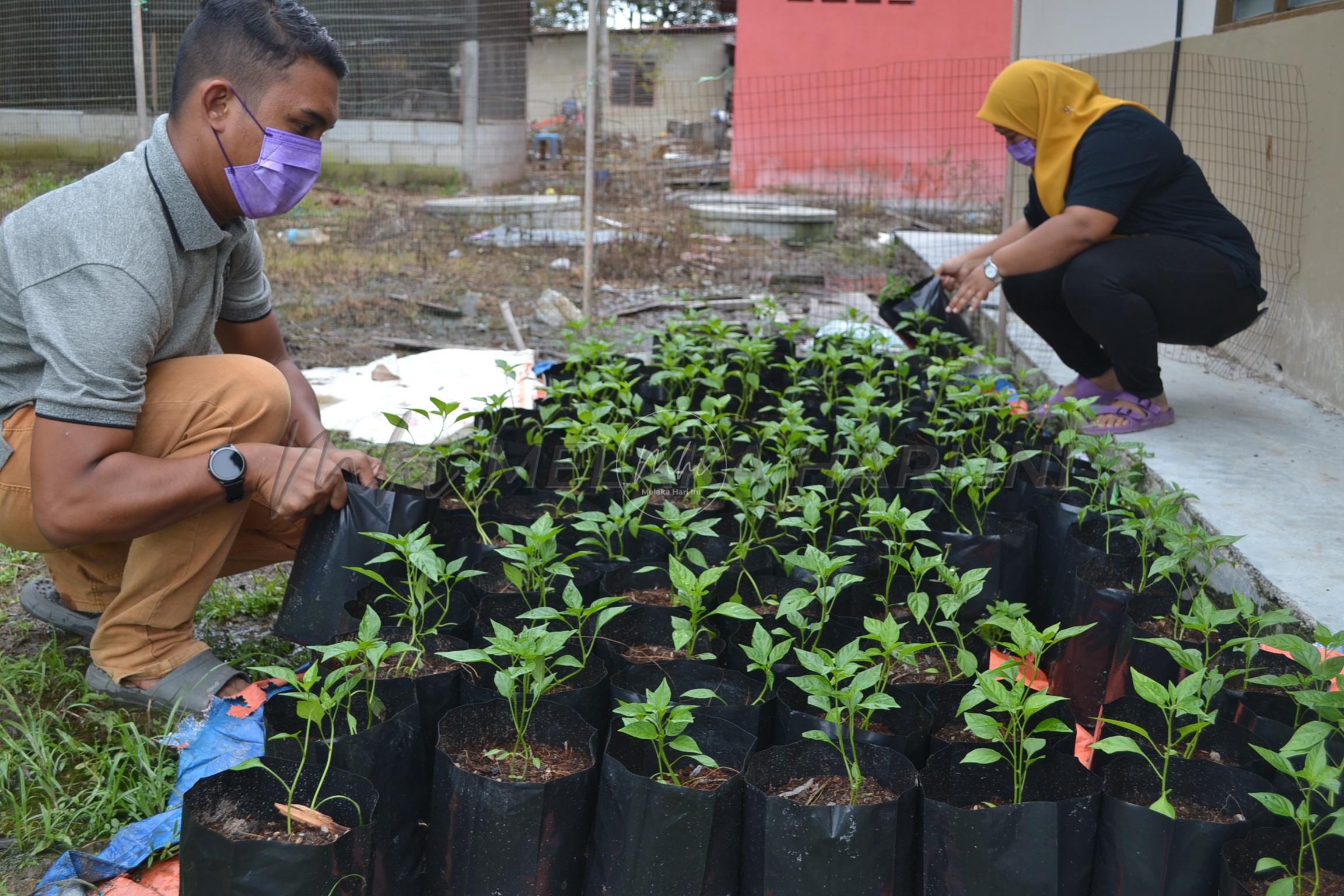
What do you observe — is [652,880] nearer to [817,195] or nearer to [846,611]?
[846,611]

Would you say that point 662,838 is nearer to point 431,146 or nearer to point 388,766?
point 388,766

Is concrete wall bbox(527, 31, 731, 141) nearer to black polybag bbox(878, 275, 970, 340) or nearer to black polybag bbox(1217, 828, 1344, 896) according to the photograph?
black polybag bbox(878, 275, 970, 340)

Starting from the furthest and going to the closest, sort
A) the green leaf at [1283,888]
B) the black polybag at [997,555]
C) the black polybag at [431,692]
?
the black polybag at [997,555] < the black polybag at [431,692] < the green leaf at [1283,888]

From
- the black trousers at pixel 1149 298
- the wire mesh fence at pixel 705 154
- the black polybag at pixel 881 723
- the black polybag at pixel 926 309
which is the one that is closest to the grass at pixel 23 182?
the wire mesh fence at pixel 705 154

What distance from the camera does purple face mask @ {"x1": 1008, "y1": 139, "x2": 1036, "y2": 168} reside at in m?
3.52

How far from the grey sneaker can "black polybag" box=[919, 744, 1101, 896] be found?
5.75 feet

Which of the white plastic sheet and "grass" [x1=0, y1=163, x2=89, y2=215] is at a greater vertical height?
"grass" [x1=0, y1=163, x2=89, y2=215]

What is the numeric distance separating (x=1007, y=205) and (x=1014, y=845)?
154 inches

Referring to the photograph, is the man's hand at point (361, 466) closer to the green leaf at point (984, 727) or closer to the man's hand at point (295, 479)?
the man's hand at point (295, 479)

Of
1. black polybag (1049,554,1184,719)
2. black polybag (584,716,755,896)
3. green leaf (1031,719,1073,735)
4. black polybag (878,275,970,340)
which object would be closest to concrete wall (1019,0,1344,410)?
black polybag (878,275,970,340)

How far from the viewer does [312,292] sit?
21.6 feet

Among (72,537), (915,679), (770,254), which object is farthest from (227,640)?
(770,254)

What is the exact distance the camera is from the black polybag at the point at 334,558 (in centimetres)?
219

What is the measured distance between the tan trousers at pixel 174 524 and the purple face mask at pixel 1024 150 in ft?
8.39
